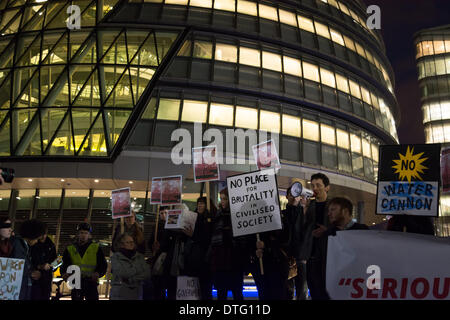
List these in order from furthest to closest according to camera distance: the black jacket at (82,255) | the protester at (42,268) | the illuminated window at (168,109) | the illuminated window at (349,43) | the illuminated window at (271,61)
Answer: the illuminated window at (349,43), the illuminated window at (271,61), the illuminated window at (168,109), the black jacket at (82,255), the protester at (42,268)

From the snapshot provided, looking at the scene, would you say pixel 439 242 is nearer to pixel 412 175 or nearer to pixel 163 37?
pixel 412 175

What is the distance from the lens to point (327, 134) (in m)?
24.5

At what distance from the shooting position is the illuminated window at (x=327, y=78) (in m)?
25.3

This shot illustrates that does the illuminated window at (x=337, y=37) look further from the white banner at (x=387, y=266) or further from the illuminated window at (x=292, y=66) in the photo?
the white banner at (x=387, y=266)

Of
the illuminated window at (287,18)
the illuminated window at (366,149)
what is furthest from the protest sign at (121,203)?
the illuminated window at (366,149)

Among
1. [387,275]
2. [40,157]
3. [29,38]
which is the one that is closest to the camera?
[387,275]

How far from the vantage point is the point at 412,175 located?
19.4ft

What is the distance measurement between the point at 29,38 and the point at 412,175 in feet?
74.4

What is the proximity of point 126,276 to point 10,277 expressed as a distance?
1.79m

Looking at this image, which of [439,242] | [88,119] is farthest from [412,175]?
[88,119]

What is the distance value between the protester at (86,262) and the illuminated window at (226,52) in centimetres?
1597

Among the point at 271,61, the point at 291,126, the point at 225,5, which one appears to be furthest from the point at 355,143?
the point at 225,5

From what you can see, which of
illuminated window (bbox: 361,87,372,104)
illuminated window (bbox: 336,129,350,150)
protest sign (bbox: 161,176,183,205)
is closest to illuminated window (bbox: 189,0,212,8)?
illuminated window (bbox: 336,129,350,150)

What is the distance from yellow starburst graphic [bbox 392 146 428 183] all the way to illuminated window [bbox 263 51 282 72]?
18.5 m
